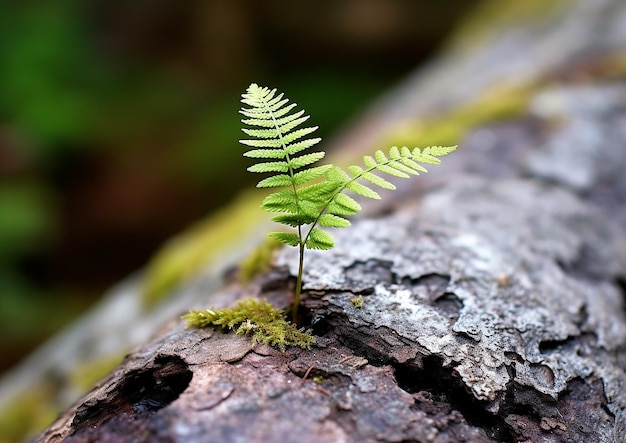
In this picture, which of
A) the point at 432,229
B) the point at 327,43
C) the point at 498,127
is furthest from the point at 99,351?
the point at 327,43

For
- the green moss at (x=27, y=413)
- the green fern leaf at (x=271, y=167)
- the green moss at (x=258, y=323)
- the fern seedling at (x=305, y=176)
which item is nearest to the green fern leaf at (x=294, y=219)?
the fern seedling at (x=305, y=176)

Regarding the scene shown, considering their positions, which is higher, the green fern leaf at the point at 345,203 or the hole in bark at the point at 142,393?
the green fern leaf at the point at 345,203

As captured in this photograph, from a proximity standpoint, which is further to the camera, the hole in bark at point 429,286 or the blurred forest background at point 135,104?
the blurred forest background at point 135,104

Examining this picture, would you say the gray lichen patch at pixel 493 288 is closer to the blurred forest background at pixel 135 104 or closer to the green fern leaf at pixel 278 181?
the green fern leaf at pixel 278 181

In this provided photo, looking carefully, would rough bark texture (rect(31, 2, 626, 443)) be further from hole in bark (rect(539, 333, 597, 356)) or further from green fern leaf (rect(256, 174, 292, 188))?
green fern leaf (rect(256, 174, 292, 188))

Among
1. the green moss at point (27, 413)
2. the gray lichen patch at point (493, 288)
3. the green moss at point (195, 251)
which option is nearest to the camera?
the gray lichen patch at point (493, 288)

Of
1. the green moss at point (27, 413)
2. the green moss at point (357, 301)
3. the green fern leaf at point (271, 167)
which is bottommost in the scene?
the green moss at point (27, 413)

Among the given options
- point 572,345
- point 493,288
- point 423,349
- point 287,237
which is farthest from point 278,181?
point 572,345

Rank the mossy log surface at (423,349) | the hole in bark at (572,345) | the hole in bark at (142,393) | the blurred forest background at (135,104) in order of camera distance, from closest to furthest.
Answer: the mossy log surface at (423,349) < the hole in bark at (142,393) < the hole in bark at (572,345) < the blurred forest background at (135,104)
